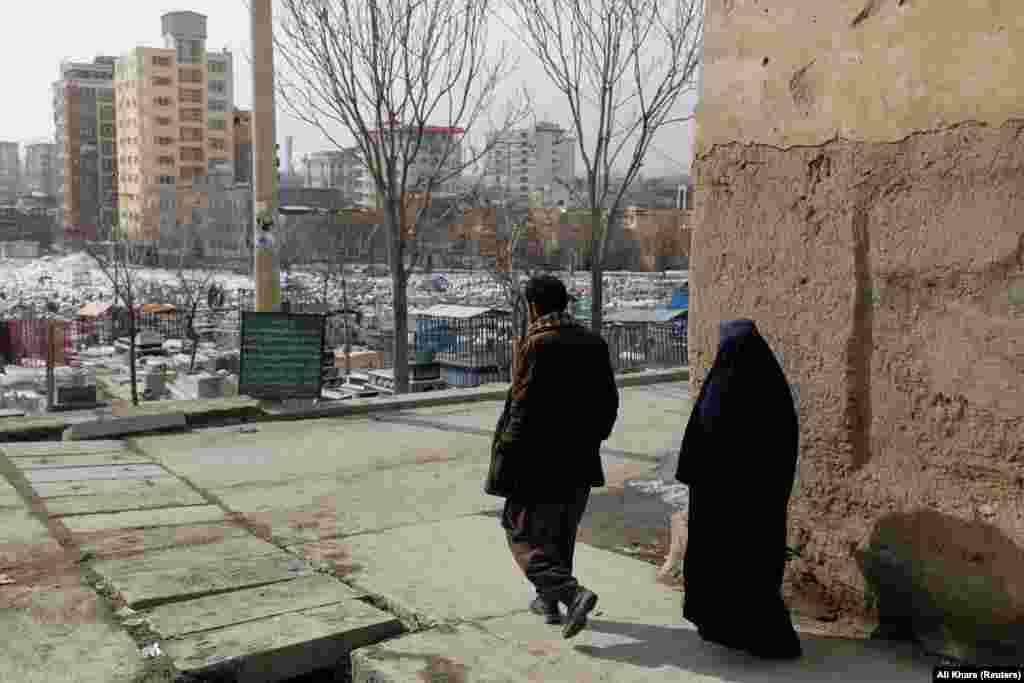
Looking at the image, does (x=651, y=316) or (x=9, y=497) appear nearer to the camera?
(x=9, y=497)

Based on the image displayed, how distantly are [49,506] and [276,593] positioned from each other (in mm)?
2504

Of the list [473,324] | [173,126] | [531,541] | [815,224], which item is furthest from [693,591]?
[173,126]

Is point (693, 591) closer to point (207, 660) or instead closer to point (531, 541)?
point (531, 541)

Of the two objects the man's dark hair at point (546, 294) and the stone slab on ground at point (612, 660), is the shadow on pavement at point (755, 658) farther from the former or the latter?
the man's dark hair at point (546, 294)

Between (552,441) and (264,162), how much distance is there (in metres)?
7.37

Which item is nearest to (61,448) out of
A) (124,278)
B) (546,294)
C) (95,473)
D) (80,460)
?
(80,460)

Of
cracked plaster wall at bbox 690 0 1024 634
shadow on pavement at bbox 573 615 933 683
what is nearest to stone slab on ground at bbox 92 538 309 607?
shadow on pavement at bbox 573 615 933 683

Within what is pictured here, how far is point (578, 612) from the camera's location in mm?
4047

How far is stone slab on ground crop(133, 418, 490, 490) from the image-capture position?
25.4 ft

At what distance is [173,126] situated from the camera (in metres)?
98.1

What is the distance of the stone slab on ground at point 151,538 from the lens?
5633 millimetres

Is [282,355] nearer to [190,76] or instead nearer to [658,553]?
[658,553]

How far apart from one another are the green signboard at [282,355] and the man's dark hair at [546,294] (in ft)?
20.1

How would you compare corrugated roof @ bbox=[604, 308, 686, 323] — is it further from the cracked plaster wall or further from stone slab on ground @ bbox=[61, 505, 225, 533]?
the cracked plaster wall
